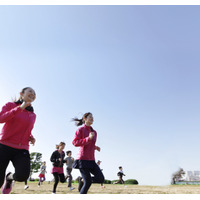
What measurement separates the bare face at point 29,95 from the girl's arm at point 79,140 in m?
1.70

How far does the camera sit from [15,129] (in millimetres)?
4223

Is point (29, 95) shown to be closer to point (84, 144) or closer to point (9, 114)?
point (9, 114)

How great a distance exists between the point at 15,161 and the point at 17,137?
0.44m

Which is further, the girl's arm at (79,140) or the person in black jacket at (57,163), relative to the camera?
the person in black jacket at (57,163)

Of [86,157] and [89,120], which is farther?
[89,120]

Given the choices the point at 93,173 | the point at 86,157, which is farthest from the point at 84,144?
the point at 93,173

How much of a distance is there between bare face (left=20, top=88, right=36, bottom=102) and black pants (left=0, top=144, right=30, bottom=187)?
94cm

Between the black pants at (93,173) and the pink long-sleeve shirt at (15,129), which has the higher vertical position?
the pink long-sleeve shirt at (15,129)

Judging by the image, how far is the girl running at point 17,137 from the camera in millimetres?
4090

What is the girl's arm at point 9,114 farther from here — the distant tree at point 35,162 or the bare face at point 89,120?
the distant tree at point 35,162

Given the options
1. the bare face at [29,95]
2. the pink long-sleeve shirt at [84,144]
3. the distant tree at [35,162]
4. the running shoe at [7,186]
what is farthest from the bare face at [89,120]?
the distant tree at [35,162]

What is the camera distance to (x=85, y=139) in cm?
535
